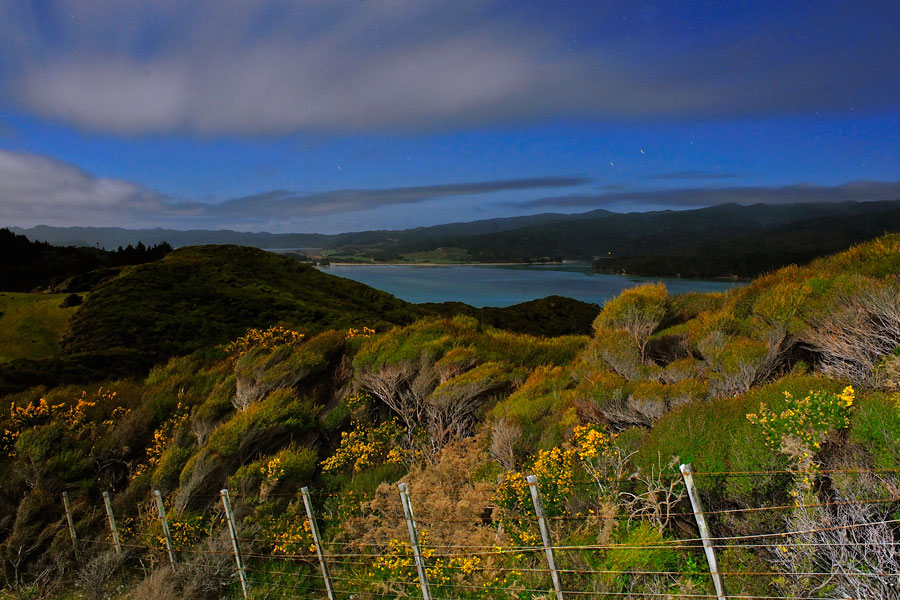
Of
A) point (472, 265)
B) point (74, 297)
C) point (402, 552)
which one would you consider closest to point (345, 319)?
point (74, 297)

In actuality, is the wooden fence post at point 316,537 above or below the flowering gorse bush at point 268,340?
below

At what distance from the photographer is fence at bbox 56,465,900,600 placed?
3785 millimetres

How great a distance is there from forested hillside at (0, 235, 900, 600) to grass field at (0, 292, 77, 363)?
58.7 feet

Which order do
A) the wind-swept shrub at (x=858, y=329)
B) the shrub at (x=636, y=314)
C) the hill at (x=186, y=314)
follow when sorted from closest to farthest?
the wind-swept shrub at (x=858, y=329), the shrub at (x=636, y=314), the hill at (x=186, y=314)

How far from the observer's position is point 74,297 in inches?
1350

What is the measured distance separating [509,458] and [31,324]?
33.3 metres

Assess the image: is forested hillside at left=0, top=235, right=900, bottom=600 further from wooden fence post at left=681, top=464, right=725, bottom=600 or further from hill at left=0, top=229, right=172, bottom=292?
hill at left=0, top=229, right=172, bottom=292

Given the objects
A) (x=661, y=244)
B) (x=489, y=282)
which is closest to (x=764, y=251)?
(x=489, y=282)

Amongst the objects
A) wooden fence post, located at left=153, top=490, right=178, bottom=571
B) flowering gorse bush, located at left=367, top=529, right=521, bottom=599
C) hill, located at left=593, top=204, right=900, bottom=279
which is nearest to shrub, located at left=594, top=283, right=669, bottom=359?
flowering gorse bush, located at left=367, top=529, right=521, bottom=599

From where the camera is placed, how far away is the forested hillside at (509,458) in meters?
4.56

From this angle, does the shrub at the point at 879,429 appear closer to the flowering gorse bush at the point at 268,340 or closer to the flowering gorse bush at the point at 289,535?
the flowering gorse bush at the point at 289,535

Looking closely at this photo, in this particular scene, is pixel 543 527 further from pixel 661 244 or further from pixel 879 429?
pixel 661 244

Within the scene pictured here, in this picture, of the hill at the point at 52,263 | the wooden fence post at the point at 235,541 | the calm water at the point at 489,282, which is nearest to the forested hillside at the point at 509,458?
the wooden fence post at the point at 235,541

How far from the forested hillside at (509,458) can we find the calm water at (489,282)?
42.8 metres
